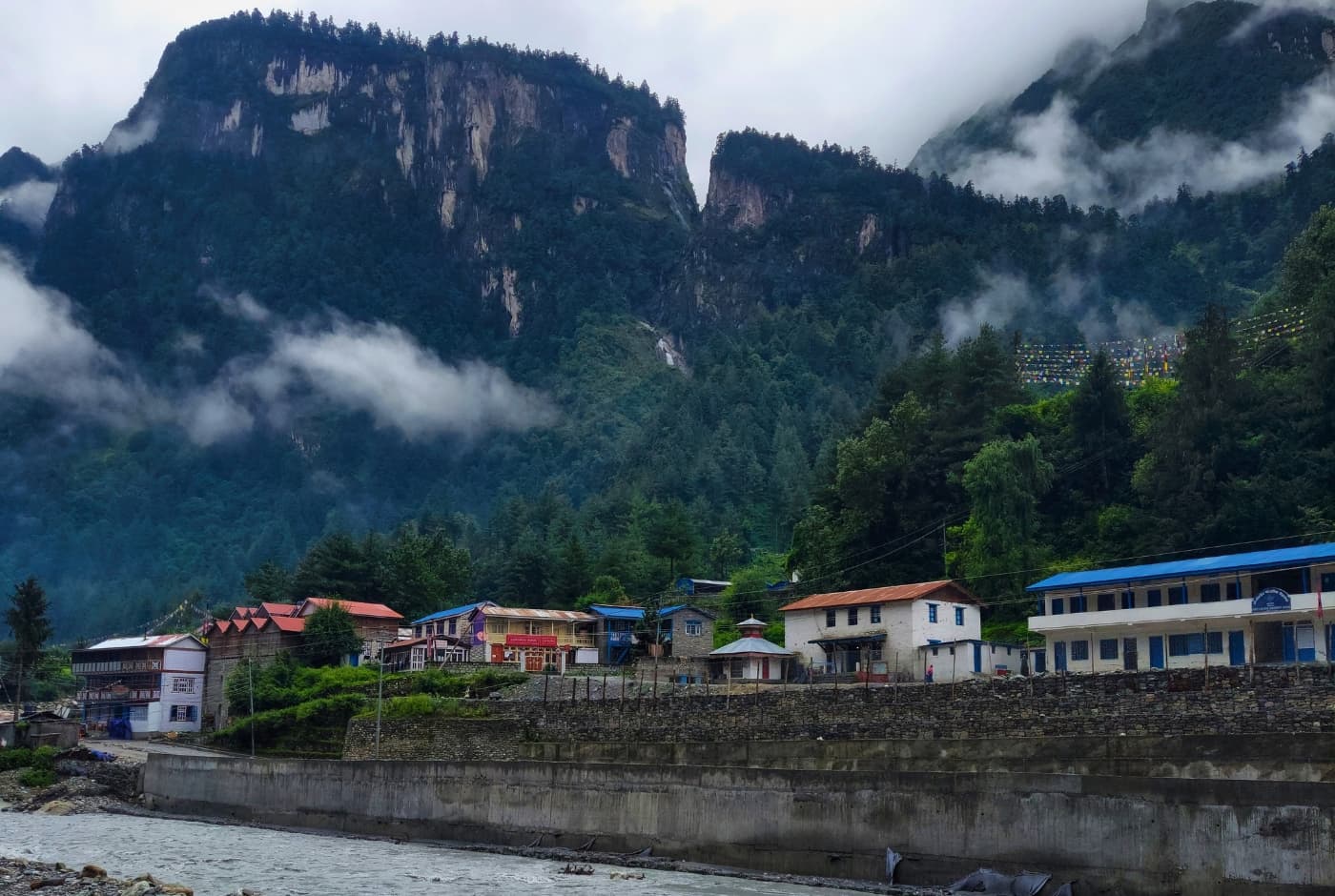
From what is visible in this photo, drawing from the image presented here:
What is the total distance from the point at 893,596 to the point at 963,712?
64.5 ft

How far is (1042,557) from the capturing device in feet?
202

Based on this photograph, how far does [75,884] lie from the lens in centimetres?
2795

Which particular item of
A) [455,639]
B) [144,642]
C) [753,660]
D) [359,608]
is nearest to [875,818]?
[753,660]

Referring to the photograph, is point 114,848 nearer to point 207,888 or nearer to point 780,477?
point 207,888

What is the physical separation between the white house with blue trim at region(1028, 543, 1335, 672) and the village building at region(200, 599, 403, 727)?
129ft

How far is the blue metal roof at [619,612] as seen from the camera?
75.8 meters

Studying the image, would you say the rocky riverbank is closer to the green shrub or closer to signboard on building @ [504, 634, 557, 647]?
the green shrub

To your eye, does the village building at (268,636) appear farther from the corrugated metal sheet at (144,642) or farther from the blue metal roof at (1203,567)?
the blue metal roof at (1203,567)

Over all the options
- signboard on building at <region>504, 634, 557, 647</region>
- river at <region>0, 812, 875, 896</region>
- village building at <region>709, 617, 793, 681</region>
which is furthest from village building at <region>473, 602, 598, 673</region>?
river at <region>0, 812, 875, 896</region>

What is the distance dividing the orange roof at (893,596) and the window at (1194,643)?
38.5ft

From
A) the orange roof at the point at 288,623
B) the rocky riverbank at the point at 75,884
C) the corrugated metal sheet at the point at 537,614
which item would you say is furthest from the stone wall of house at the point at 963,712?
the orange roof at the point at 288,623

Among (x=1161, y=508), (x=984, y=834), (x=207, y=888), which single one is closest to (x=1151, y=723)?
(x=984, y=834)

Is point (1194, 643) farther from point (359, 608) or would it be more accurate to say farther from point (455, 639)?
point (359, 608)

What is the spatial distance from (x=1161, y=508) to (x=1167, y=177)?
489 feet
